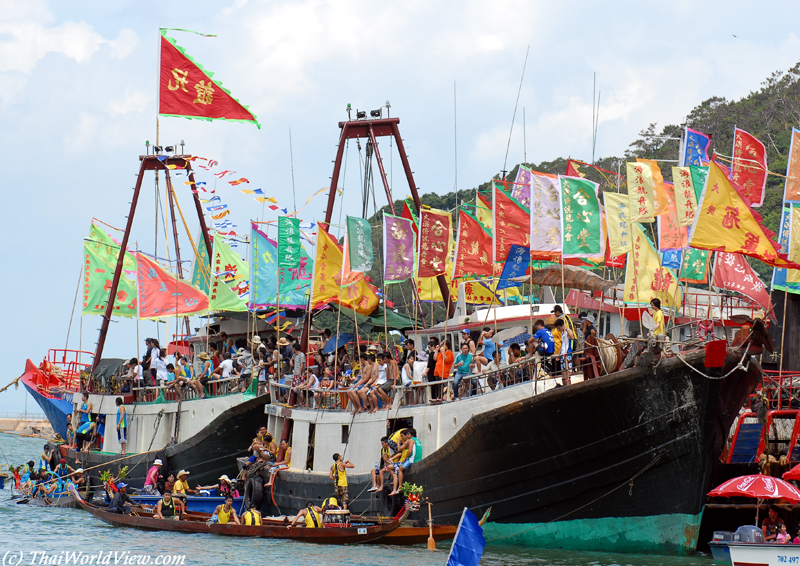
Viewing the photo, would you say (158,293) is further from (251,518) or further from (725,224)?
(725,224)

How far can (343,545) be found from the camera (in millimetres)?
20688

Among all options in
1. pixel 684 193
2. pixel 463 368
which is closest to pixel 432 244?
pixel 463 368

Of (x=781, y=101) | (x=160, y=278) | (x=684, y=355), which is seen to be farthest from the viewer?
(x=781, y=101)

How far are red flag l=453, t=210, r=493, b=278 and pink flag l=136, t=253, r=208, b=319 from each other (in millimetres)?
13553

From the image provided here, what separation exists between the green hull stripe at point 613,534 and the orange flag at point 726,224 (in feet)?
17.1

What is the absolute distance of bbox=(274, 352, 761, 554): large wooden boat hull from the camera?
18781mm

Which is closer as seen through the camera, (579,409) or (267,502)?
(579,409)

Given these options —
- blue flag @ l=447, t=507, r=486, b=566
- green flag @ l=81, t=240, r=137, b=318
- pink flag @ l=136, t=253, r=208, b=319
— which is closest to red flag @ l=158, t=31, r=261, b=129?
pink flag @ l=136, t=253, r=208, b=319

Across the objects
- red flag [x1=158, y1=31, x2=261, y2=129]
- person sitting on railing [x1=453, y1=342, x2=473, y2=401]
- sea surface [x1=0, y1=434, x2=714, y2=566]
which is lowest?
sea surface [x1=0, y1=434, x2=714, y2=566]

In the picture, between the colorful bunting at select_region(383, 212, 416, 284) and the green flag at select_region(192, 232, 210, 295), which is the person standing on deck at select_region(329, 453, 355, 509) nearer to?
the colorful bunting at select_region(383, 212, 416, 284)

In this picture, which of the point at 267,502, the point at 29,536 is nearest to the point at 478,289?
the point at 267,502

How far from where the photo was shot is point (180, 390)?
3069cm

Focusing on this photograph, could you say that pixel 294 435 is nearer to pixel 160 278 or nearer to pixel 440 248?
pixel 440 248

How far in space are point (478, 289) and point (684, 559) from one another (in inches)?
577
